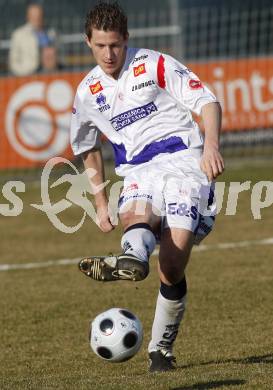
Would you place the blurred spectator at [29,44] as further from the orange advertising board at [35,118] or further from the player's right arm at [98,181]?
the player's right arm at [98,181]

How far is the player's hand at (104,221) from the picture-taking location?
24.0 feet

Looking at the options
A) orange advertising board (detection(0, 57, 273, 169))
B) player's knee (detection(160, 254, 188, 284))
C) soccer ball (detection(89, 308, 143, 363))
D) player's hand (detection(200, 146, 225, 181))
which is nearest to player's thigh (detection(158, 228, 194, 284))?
player's knee (detection(160, 254, 188, 284))

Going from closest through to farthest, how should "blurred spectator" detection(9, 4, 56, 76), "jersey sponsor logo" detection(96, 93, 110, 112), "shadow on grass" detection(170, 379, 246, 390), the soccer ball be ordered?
"shadow on grass" detection(170, 379, 246, 390) → the soccer ball → "jersey sponsor logo" detection(96, 93, 110, 112) → "blurred spectator" detection(9, 4, 56, 76)

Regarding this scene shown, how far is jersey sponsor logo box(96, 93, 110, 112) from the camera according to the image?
7.20 m

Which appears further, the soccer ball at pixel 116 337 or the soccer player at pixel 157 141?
the soccer player at pixel 157 141

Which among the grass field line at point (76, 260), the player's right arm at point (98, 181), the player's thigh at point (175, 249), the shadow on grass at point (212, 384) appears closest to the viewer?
the shadow on grass at point (212, 384)

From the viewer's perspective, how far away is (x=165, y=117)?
714 cm

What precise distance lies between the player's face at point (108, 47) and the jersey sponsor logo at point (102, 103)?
201 millimetres

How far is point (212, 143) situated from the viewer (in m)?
6.50

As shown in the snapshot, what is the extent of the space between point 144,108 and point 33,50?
1145cm

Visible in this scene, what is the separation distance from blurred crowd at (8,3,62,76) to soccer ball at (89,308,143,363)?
11535 millimetres

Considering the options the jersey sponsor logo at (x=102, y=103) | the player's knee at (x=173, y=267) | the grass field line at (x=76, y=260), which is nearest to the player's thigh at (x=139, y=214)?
the player's knee at (x=173, y=267)

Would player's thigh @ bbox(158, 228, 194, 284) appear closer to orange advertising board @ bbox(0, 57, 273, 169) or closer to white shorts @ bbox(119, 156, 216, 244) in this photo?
white shorts @ bbox(119, 156, 216, 244)

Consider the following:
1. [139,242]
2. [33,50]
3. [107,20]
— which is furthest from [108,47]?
[33,50]
